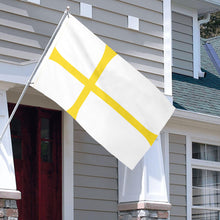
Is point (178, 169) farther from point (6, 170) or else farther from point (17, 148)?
point (6, 170)

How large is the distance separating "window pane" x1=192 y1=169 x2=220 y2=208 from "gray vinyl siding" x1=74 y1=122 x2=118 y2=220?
2.04 meters

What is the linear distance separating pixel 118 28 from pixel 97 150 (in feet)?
5.73

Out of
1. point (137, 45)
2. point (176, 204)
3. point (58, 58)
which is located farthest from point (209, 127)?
point (58, 58)

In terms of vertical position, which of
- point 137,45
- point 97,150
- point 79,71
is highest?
point 137,45

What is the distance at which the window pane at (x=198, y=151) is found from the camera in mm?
11703

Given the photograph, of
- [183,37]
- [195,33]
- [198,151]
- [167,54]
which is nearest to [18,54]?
[167,54]

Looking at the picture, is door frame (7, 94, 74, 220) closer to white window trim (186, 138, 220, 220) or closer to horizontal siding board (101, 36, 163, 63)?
horizontal siding board (101, 36, 163, 63)

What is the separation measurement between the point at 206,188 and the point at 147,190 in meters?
2.71

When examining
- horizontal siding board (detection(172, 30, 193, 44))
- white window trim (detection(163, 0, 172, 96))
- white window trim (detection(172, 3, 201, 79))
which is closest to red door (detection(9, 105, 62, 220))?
white window trim (detection(163, 0, 172, 96))

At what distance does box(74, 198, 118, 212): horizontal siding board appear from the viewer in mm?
9703

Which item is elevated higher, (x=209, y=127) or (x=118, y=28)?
(x=118, y=28)

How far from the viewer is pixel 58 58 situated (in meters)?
7.59

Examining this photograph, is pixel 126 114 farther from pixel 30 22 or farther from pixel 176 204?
pixel 176 204

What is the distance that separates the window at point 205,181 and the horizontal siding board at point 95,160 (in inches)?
78.7
